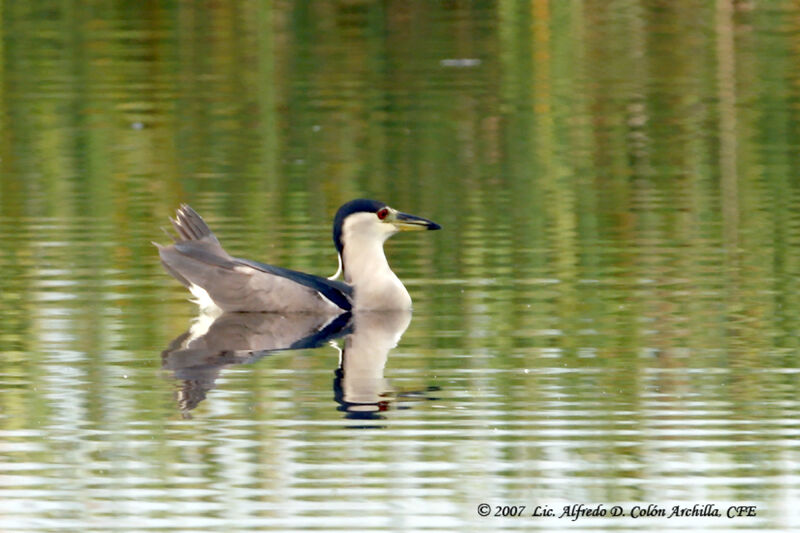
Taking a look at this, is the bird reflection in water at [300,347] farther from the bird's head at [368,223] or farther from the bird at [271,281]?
the bird's head at [368,223]

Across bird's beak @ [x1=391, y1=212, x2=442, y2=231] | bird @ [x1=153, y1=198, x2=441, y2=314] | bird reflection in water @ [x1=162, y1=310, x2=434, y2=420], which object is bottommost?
bird reflection in water @ [x1=162, y1=310, x2=434, y2=420]

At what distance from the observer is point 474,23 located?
30.0 m

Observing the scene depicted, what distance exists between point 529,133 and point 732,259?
6.43 meters

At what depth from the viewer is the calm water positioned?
8.34m

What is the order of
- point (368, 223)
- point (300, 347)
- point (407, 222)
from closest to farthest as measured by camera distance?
point (300, 347)
point (368, 223)
point (407, 222)

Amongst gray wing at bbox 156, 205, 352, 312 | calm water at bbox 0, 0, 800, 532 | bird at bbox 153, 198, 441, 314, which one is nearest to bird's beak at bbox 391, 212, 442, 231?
bird at bbox 153, 198, 441, 314

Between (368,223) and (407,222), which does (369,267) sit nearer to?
(368,223)

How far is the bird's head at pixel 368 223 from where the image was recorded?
13.2m

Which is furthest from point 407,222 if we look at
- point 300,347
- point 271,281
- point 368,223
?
point 300,347

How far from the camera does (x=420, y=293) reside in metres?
13.0

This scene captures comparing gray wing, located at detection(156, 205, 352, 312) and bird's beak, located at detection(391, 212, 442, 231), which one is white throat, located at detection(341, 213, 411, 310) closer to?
bird's beak, located at detection(391, 212, 442, 231)

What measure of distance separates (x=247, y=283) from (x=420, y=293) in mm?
1100

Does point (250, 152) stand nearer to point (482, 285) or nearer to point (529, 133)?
point (529, 133)

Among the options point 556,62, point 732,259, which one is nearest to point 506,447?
point 732,259
